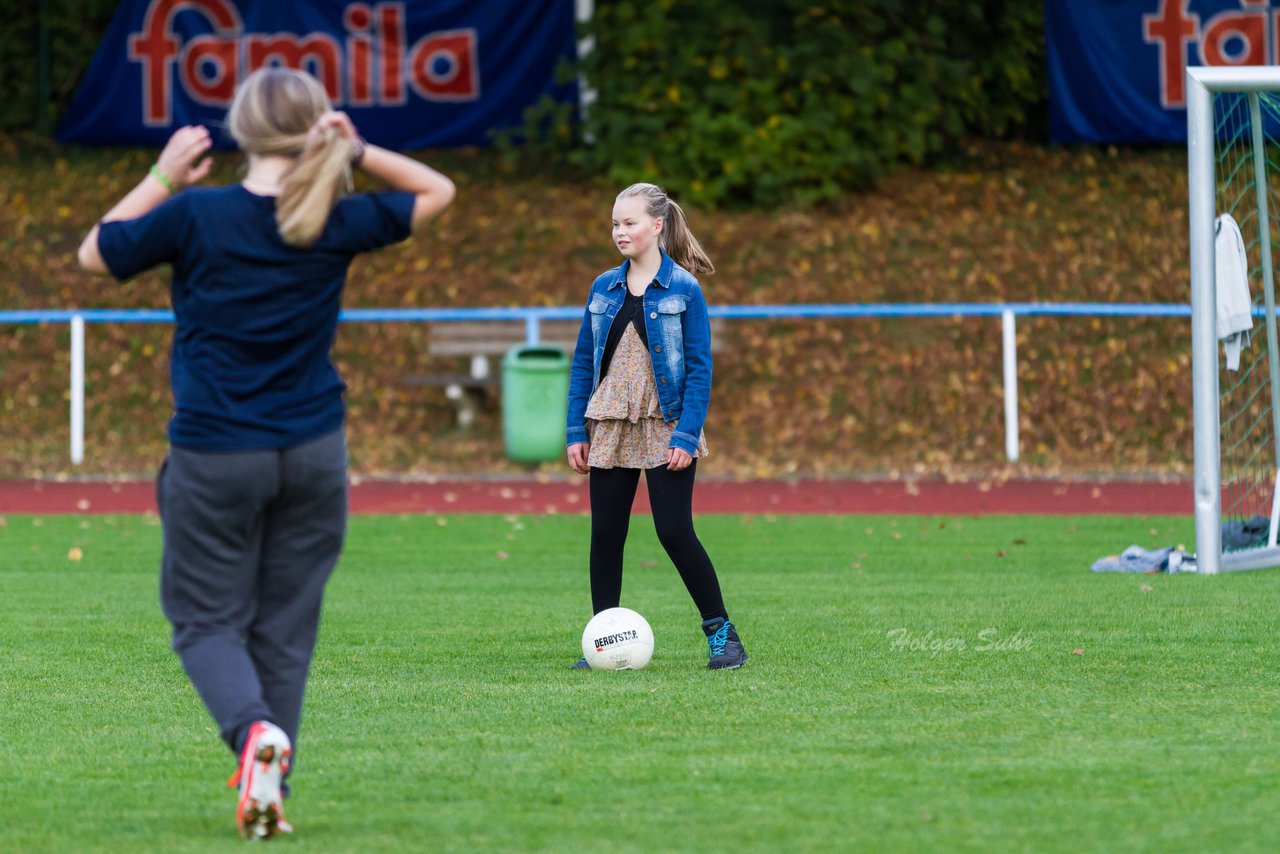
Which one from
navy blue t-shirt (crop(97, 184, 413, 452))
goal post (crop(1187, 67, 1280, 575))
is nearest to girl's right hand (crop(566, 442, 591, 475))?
navy blue t-shirt (crop(97, 184, 413, 452))

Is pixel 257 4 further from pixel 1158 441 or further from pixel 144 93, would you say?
pixel 1158 441

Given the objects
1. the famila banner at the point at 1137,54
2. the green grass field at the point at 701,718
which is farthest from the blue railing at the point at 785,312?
the green grass field at the point at 701,718

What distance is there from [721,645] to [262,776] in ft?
9.45

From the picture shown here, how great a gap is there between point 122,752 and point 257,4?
18.2 m

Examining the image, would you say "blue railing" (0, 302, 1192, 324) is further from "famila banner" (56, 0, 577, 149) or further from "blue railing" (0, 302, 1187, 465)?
"famila banner" (56, 0, 577, 149)

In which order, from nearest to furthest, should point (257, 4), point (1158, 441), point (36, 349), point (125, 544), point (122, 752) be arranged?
point (122, 752), point (125, 544), point (1158, 441), point (36, 349), point (257, 4)

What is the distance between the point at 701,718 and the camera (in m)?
5.73

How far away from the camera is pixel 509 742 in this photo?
212 inches

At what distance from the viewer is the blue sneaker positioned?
6.71 metres

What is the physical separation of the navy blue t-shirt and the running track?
905 centimetres

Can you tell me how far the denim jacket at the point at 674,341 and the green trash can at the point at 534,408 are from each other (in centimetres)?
928

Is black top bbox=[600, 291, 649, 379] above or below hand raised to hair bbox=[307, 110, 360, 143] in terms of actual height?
below

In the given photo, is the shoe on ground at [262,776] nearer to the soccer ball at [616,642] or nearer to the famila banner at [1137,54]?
the soccer ball at [616,642]

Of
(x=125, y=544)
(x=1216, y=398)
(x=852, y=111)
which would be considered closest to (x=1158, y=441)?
(x=852, y=111)
